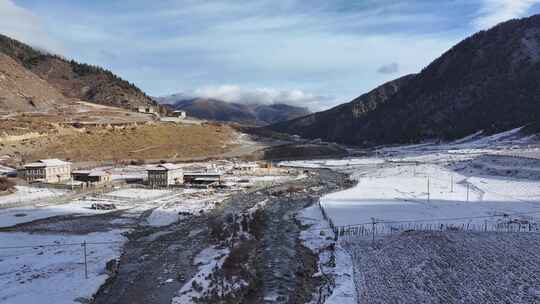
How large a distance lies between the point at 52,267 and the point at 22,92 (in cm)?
11147

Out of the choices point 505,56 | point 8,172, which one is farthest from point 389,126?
point 8,172

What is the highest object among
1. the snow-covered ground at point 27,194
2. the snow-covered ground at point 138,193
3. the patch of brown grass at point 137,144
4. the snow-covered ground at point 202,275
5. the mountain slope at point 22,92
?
the mountain slope at point 22,92

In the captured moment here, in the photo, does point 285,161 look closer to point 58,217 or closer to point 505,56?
point 58,217

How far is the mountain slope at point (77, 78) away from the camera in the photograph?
496 ft

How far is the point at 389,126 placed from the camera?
18538 centimetres

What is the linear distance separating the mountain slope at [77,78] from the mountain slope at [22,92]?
46.6 ft

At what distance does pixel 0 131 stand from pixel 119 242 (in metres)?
57.8

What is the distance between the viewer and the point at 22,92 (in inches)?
4865

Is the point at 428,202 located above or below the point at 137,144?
below

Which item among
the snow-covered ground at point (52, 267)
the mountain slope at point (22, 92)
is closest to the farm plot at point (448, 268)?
the snow-covered ground at point (52, 267)

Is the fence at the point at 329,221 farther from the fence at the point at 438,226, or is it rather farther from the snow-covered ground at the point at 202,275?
the snow-covered ground at the point at 202,275

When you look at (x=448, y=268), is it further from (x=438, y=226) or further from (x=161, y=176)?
(x=161, y=176)

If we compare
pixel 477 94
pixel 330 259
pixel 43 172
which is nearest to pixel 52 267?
pixel 330 259

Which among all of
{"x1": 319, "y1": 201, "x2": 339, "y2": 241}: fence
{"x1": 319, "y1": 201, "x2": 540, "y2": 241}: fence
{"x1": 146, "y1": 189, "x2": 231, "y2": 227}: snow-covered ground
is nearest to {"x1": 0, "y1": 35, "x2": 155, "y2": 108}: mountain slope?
{"x1": 146, "y1": 189, "x2": 231, "y2": 227}: snow-covered ground
